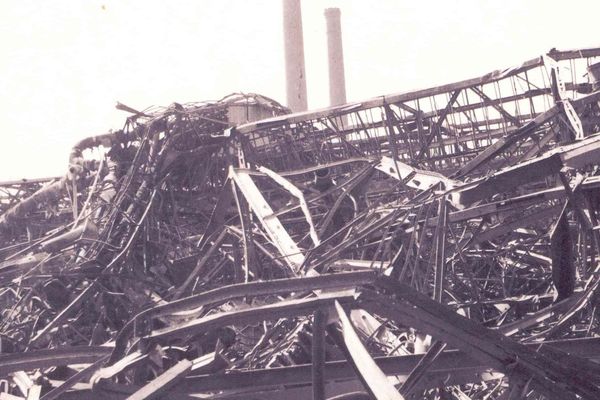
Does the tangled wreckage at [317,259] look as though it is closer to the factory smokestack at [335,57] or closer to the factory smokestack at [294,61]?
the factory smokestack at [294,61]

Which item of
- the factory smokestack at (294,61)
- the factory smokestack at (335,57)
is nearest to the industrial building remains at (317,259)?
the factory smokestack at (294,61)

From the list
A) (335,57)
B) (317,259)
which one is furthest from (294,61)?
(317,259)

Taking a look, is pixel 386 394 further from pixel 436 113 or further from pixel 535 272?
pixel 436 113

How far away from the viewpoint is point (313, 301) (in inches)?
158

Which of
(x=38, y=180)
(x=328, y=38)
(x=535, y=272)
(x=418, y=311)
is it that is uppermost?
(x=328, y=38)

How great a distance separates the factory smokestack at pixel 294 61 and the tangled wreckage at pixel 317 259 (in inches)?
586

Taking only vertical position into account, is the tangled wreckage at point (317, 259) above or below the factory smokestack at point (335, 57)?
below

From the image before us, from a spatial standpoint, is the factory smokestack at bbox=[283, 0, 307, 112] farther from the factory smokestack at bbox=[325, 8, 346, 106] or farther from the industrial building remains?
the industrial building remains

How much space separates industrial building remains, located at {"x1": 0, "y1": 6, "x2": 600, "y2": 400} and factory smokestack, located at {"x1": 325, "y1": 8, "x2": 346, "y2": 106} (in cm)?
2037

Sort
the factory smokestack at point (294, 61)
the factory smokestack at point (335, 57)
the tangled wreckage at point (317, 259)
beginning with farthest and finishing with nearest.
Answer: the factory smokestack at point (335, 57) < the factory smokestack at point (294, 61) < the tangled wreckage at point (317, 259)

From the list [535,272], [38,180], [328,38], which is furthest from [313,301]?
[328,38]

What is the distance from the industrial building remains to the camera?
4.23 metres

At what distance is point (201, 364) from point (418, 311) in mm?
1712

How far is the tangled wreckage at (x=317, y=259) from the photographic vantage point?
4.23m
